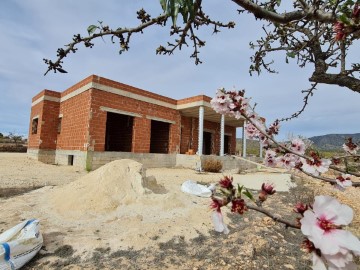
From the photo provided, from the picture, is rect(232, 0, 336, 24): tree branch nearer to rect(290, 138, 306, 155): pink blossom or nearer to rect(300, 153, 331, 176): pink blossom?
rect(300, 153, 331, 176): pink blossom

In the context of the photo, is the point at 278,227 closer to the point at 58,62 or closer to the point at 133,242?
the point at 133,242

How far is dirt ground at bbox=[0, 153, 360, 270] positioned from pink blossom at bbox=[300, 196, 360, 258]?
2586 millimetres

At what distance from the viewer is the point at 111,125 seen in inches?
712

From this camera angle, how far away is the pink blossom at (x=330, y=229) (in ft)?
2.67

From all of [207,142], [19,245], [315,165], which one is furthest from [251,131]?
[207,142]

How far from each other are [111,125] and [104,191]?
13.2 m

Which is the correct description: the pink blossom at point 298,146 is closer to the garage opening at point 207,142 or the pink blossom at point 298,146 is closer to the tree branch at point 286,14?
the tree branch at point 286,14

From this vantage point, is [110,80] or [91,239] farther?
[110,80]

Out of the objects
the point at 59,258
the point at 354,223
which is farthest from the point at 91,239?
the point at 354,223

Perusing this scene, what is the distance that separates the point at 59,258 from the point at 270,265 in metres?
2.68

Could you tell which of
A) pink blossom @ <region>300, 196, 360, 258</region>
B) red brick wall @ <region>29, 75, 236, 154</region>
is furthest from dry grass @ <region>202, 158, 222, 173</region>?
pink blossom @ <region>300, 196, 360, 258</region>

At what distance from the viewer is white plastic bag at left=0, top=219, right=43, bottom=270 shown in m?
2.82

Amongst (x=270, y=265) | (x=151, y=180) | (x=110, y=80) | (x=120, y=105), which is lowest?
(x=270, y=265)

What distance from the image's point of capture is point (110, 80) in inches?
506
